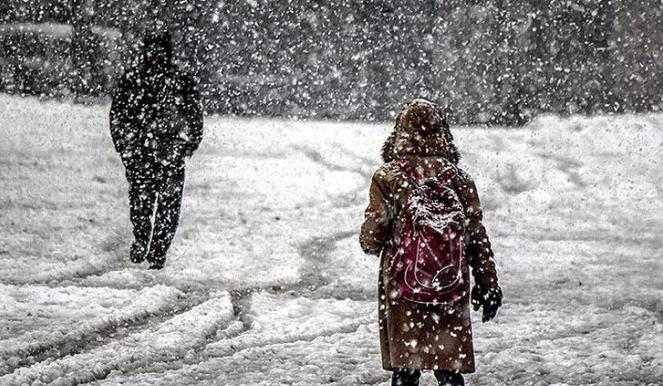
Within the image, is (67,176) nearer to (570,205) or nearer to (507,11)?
(570,205)

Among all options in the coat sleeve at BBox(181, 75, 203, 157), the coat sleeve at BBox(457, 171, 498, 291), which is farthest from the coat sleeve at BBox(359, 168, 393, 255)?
the coat sleeve at BBox(181, 75, 203, 157)

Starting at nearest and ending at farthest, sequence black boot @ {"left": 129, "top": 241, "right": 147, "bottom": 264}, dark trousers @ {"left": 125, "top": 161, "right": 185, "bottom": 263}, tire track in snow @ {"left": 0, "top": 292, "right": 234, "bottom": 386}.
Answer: tire track in snow @ {"left": 0, "top": 292, "right": 234, "bottom": 386} → dark trousers @ {"left": 125, "top": 161, "right": 185, "bottom": 263} → black boot @ {"left": 129, "top": 241, "right": 147, "bottom": 264}

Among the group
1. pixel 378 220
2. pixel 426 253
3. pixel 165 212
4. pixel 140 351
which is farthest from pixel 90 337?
pixel 426 253

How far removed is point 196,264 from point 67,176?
651 cm

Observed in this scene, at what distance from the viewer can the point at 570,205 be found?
13.0m

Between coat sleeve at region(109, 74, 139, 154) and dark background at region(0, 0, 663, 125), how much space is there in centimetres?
1197

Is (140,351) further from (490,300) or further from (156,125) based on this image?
(156,125)

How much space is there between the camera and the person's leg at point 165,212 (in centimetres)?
786

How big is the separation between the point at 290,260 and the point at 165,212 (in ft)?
5.42

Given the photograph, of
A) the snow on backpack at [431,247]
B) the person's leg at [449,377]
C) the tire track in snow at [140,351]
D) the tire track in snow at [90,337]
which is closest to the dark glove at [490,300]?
the snow on backpack at [431,247]

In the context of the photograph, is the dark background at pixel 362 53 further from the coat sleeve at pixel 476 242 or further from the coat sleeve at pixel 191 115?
the coat sleeve at pixel 476 242

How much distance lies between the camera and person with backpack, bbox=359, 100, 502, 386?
3.61 meters

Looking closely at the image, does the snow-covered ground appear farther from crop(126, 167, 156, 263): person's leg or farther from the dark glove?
the dark glove

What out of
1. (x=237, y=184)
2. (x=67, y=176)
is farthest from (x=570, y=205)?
(x=67, y=176)
